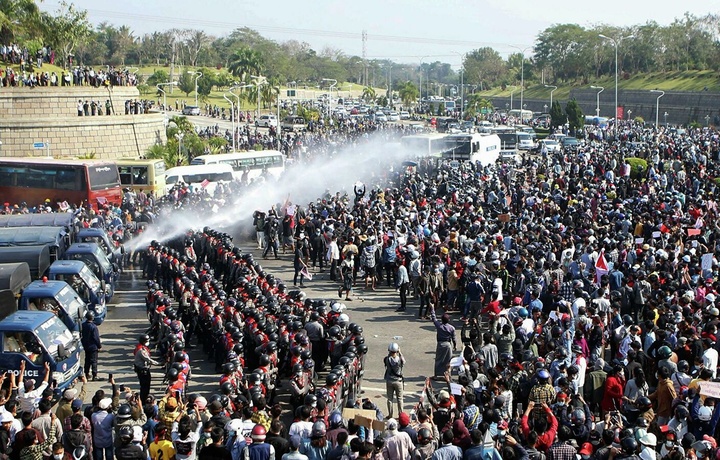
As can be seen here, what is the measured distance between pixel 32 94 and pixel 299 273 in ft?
93.5

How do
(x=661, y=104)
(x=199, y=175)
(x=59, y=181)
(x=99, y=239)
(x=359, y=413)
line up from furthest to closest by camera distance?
1. (x=661, y=104)
2. (x=199, y=175)
3. (x=59, y=181)
4. (x=99, y=239)
5. (x=359, y=413)

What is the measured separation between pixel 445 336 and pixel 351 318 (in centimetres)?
608

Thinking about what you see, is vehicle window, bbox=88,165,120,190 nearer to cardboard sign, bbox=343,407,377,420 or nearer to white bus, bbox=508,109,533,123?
cardboard sign, bbox=343,407,377,420

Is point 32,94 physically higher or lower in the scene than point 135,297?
higher

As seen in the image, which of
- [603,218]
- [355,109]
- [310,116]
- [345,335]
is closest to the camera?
[345,335]

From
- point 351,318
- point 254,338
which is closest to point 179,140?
point 351,318

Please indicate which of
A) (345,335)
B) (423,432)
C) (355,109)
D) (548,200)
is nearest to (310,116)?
(355,109)

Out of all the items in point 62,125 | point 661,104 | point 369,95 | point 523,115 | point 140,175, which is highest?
point 369,95

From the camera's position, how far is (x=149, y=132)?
53.9 m

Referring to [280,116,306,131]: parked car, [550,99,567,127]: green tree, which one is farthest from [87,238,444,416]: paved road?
[280,116,306,131]: parked car

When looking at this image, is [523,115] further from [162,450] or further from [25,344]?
[162,450]

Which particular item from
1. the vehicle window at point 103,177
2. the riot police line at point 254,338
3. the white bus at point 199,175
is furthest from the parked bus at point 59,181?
the riot police line at point 254,338

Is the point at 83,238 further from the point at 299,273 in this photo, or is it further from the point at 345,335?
the point at 345,335

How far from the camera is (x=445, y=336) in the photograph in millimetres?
15961
